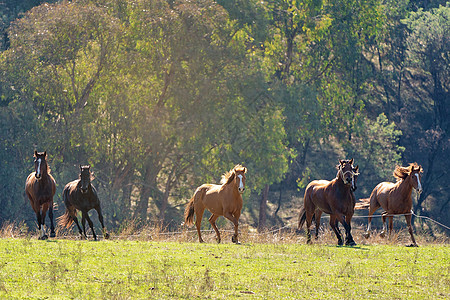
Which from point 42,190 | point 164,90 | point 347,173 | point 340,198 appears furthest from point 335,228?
point 164,90

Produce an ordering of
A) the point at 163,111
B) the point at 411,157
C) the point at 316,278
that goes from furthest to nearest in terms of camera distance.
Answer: the point at 411,157 < the point at 163,111 < the point at 316,278

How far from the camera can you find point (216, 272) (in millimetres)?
15250

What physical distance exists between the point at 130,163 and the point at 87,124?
13.4ft

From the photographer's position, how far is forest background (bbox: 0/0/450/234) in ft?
130

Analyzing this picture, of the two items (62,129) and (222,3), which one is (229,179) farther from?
(222,3)

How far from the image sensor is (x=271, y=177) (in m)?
45.1

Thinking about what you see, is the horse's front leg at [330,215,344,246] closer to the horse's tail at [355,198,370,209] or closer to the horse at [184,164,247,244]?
the horse at [184,164,247,244]

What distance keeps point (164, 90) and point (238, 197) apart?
2105cm

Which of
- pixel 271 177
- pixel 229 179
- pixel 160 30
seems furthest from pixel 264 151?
pixel 229 179

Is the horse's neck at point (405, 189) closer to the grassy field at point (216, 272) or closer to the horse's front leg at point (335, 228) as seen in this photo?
the horse's front leg at point (335, 228)

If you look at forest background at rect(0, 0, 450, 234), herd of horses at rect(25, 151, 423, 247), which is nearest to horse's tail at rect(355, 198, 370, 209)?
herd of horses at rect(25, 151, 423, 247)

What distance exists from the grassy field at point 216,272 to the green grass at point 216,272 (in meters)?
0.02

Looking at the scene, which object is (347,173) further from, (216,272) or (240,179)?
(216,272)

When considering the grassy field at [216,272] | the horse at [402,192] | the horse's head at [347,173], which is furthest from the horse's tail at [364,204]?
the grassy field at [216,272]
